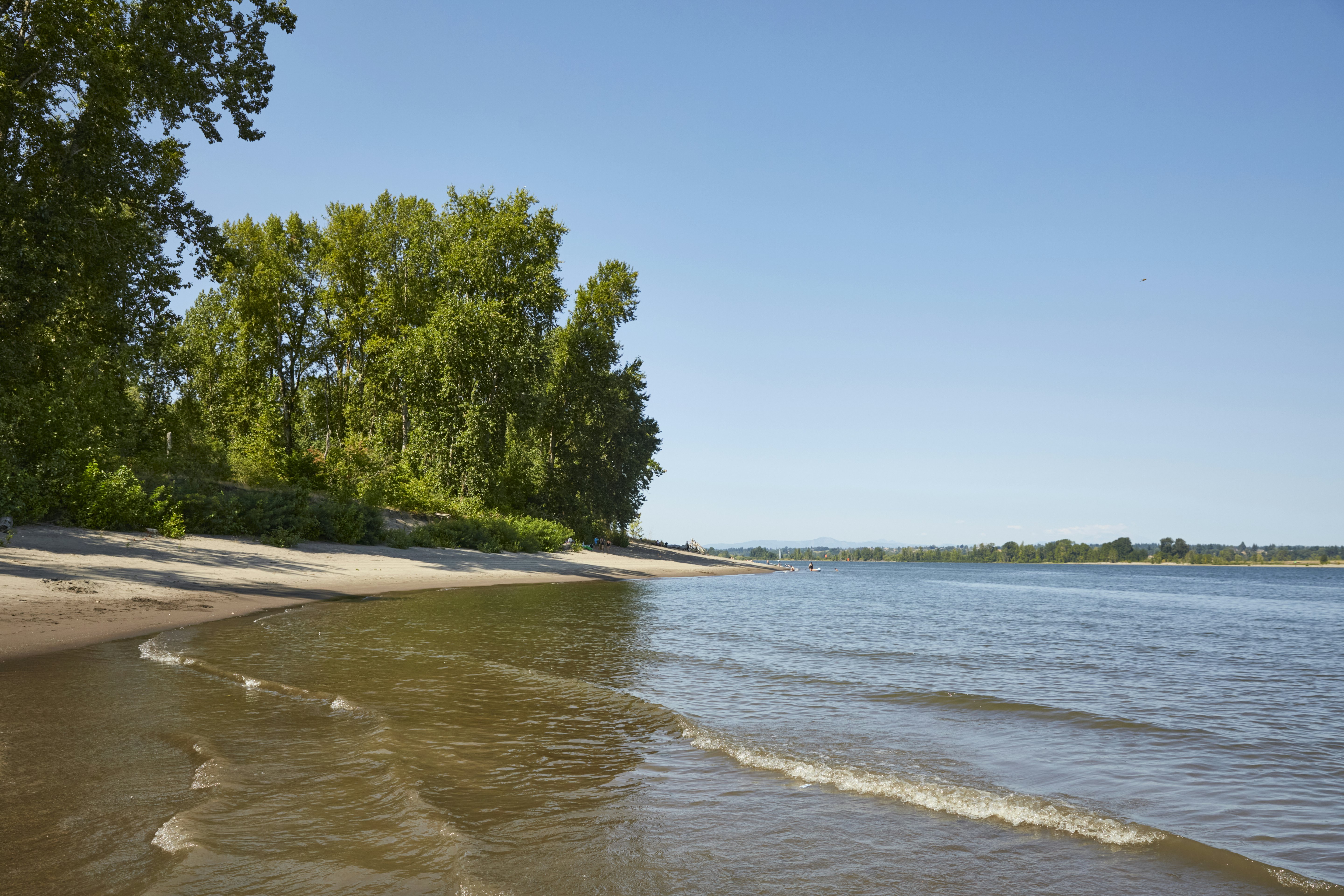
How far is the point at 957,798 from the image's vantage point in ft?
25.0

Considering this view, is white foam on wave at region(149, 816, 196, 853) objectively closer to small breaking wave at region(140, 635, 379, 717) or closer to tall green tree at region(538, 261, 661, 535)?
small breaking wave at region(140, 635, 379, 717)

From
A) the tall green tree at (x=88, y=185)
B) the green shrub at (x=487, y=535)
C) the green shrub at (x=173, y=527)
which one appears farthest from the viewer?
the green shrub at (x=487, y=535)

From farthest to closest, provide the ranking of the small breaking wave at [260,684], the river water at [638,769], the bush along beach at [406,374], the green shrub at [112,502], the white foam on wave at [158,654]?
the bush along beach at [406,374] → the green shrub at [112,502] → the white foam on wave at [158,654] → the small breaking wave at [260,684] → the river water at [638,769]

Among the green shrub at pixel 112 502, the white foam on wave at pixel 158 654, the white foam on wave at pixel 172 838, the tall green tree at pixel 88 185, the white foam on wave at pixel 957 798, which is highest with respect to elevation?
the tall green tree at pixel 88 185

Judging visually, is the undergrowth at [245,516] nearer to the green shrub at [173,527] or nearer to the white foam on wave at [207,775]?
the green shrub at [173,527]

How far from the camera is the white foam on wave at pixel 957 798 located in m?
6.86

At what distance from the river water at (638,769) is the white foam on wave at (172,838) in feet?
0.12

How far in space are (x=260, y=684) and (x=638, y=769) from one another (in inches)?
236

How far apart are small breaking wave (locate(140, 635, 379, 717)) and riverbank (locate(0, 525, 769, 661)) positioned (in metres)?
1.98

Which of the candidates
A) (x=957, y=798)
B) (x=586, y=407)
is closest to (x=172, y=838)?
(x=957, y=798)

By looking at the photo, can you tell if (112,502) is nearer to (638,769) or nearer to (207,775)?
(207,775)

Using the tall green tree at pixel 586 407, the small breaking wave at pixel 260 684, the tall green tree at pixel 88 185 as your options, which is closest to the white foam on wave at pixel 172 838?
the small breaking wave at pixel 260 684

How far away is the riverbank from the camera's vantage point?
1452 centimetres

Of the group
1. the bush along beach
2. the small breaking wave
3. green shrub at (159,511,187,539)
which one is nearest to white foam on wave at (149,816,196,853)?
the small breaking wave
